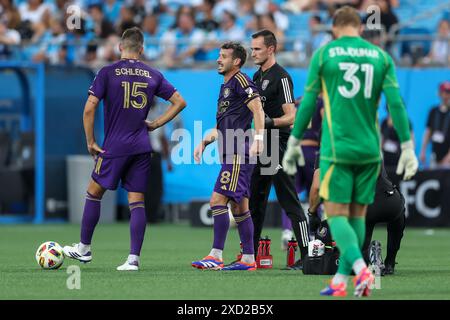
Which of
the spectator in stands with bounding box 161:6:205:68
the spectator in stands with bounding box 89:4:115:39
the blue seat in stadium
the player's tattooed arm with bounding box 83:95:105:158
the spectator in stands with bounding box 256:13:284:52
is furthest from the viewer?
the spectator in stands with bounding box 89:4:115:39

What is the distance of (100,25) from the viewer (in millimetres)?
24859

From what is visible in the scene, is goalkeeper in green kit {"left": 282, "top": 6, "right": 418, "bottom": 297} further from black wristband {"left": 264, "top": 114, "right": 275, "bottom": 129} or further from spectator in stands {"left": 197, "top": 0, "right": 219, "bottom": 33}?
spectator in stands {"left": 197, "top": 0, "right": 219, "bottom": 33}

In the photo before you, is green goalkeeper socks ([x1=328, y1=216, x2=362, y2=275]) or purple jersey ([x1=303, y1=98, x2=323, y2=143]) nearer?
green goalkeeper socks ([x1=328, y1=216, x2=362, y2=275])

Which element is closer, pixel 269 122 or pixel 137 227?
pixel 137 227

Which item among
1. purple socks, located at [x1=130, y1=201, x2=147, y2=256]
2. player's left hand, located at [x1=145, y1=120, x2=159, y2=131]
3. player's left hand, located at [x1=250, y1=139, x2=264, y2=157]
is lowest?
purple socks, located at [x1=130, y1=201, x2=147, y2=256]

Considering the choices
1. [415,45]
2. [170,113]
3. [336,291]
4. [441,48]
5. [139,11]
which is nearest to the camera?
[336,291]

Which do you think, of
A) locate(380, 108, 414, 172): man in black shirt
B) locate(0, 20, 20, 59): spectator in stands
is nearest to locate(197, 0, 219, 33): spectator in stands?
locate(0, 20, 20, 59): spectator in stands

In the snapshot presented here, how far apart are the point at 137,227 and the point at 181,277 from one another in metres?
0.90

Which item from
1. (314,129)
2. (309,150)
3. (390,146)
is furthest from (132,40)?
(390,146)

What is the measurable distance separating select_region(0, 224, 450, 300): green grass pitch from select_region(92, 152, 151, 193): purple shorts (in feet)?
2.92

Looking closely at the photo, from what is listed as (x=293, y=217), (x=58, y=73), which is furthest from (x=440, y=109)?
(x=293, y=217)

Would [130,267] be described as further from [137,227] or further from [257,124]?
[257,124]

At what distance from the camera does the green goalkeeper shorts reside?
910 centimetres

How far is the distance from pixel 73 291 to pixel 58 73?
14.1 m
